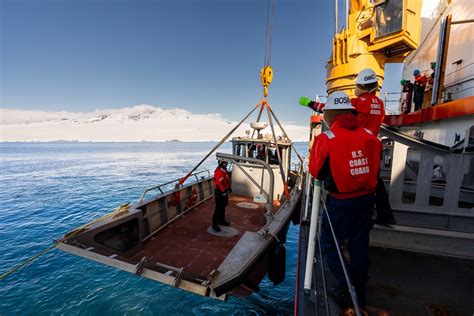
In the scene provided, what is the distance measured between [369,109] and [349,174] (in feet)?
4.00

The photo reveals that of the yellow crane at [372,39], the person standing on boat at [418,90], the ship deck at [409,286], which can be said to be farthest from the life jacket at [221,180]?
the person standing on boat at [418,90]

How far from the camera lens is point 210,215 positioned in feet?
22.6

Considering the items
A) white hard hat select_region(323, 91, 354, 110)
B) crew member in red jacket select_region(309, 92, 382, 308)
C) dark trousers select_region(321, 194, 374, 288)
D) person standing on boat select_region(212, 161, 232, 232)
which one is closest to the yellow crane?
person standing on boat select_region(212, 161, 232, 232)

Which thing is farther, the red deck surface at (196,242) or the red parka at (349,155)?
the red deck surface at (196,242)

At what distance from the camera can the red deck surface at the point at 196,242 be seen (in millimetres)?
4477

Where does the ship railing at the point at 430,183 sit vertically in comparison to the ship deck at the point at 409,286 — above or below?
above

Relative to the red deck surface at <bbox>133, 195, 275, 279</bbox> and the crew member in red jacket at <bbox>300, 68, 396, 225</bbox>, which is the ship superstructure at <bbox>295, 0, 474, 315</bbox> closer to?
the crew member in red jacket at <bbox>300, 68, 396, 225</bbox>

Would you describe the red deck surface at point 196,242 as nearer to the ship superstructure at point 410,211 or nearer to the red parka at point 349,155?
the ship superstructure at point 410,211

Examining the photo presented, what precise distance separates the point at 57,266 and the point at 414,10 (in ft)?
39.7

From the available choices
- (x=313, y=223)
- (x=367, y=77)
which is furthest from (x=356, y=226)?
(x=367, y=77)

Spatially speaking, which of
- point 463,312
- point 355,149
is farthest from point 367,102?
point 463,312

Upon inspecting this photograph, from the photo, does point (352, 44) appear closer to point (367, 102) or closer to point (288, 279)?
point (367, 102)

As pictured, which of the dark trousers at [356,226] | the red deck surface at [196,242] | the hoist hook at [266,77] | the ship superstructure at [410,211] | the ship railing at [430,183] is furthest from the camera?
the hoist hook at [266,77]

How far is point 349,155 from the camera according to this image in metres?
2.09
